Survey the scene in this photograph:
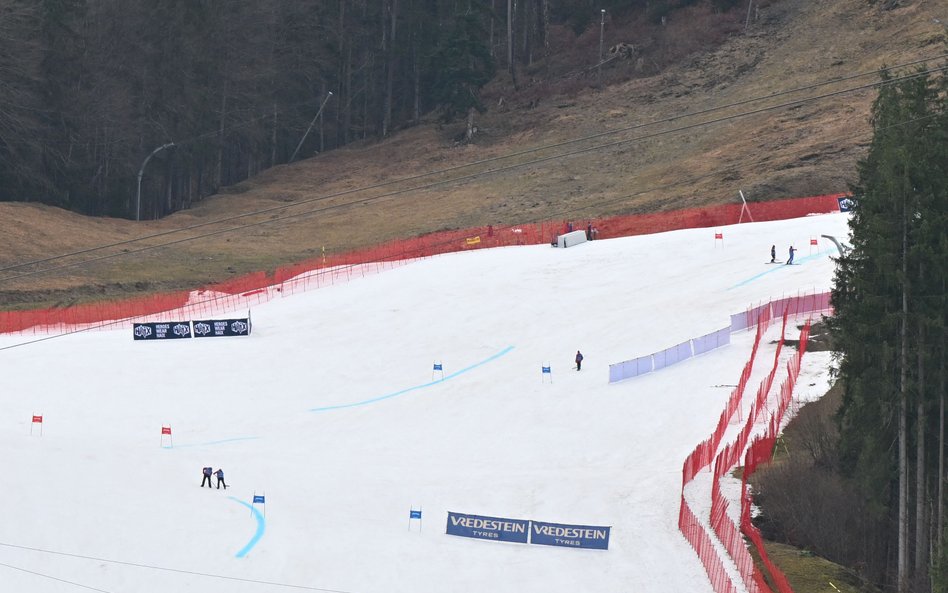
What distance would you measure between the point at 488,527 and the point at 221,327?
27.1m

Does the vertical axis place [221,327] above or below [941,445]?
above

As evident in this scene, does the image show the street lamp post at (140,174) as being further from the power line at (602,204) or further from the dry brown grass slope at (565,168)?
the power line at (602,204)

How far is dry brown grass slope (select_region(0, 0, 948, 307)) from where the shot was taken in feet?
268

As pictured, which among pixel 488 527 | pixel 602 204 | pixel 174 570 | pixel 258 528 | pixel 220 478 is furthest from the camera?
pixel 602 204

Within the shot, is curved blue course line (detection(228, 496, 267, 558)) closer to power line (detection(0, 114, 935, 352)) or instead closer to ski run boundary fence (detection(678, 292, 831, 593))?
ski run boundary fence (detection(678, 292, 831, 593))

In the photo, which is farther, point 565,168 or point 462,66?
point 462,66

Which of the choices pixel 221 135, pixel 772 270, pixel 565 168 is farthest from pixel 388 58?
pixel 772 270

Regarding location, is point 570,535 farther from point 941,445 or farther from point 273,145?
point 273,145

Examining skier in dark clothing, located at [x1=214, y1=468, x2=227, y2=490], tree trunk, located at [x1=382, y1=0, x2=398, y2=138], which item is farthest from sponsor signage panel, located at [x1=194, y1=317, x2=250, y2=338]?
tree trunk, located at [x1=382, y1=0, x2=398, y2=138]

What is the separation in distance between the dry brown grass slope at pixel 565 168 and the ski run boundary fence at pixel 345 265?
2.90 meters

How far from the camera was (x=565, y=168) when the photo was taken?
98.3 meters

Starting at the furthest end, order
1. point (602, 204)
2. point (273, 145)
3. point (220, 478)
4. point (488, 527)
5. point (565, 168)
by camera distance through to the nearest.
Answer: point (273, 145)
point (565, 168)
point (602, 204)
point (220, 478)
point (488, 527)

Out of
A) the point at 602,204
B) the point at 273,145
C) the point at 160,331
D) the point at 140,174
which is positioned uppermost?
the point at 273,145

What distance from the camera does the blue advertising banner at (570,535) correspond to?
3838 cm
